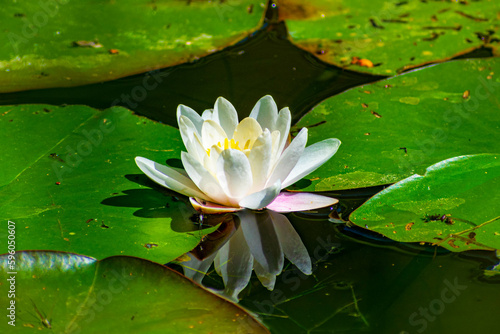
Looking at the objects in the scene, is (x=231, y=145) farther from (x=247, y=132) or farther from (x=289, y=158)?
(x=289, y=158)

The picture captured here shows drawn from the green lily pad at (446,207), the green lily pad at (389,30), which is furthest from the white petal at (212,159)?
the green lily pad at (389,30)

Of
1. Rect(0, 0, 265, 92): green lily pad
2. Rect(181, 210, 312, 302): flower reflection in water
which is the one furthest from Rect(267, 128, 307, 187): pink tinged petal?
Rect(0, 0, 265, 92): green lily pad

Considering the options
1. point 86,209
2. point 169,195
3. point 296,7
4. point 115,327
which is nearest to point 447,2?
point 296,7

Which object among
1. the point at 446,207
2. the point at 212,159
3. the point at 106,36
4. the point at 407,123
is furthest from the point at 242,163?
the point at 106,36

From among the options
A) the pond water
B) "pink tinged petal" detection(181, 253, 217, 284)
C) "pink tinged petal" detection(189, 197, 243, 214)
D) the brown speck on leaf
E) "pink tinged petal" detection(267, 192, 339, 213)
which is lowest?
the pond water

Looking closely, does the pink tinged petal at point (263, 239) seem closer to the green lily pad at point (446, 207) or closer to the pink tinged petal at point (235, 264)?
the pink tinged petal at point (235, 264)

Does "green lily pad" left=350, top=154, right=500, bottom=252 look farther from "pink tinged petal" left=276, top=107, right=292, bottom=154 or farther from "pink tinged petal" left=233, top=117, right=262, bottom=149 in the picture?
"pink tinged petal" left=233, top=117, right=262, bottom=149
